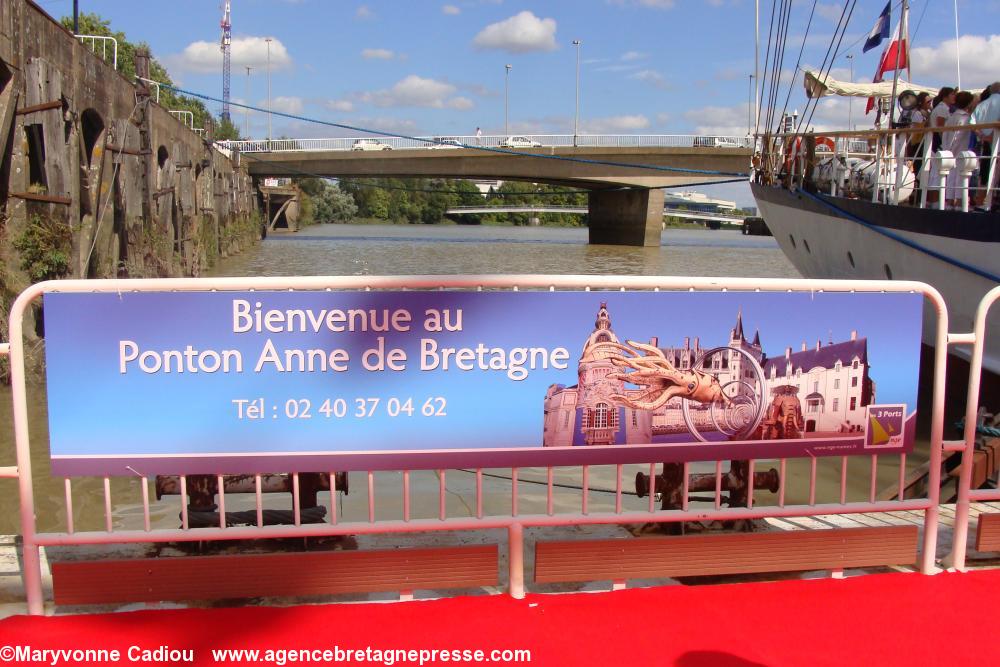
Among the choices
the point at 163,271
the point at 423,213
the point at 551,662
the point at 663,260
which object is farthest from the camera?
the point at 423,213

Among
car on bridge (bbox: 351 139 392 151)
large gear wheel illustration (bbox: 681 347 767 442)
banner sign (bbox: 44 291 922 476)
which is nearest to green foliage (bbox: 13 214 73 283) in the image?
banner sign (bbox: 44 291 922 476)

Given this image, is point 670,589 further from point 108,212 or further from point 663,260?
point 663,260

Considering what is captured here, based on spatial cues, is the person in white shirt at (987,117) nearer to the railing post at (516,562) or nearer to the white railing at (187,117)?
the railing post at (516,562)

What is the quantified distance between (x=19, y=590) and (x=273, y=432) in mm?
1313

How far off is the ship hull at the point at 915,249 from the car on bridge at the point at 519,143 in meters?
29.7

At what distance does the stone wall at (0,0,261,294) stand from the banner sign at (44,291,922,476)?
28.3ft

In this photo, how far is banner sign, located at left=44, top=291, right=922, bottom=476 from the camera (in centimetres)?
338

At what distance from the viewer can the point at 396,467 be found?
3.57m

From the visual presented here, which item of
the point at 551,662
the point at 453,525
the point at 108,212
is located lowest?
the point at 551,662

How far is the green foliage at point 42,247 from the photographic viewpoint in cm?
1128

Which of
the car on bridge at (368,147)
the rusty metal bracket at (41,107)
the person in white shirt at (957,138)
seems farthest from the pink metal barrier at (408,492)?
the car on bridge at (368,147)

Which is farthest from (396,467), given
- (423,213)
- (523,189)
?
(523,189)

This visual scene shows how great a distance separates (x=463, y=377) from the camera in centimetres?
357

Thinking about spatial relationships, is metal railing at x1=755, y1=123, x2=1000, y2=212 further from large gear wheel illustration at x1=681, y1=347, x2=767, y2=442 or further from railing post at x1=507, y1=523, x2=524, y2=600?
railing post at x1=507, y1=523, x2=524, y2=600
